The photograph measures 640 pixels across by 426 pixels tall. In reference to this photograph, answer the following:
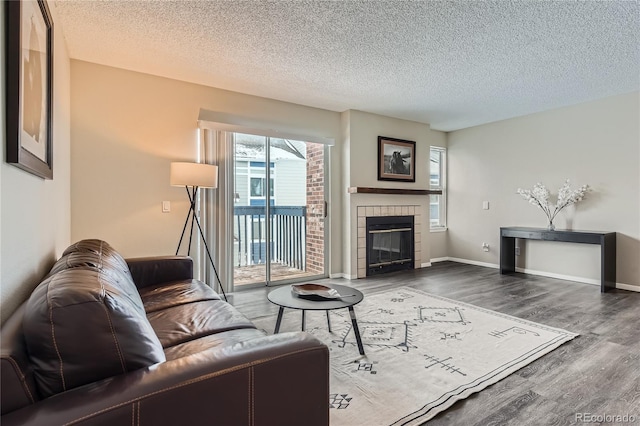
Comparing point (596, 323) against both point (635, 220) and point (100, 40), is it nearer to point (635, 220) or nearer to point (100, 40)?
point (635, 220)

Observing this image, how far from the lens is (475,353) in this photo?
2459 mm

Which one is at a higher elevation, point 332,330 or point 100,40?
point 100,40

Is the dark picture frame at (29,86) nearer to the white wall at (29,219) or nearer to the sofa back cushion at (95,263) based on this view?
the white wall at (29,219)

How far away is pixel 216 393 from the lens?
0.98 m

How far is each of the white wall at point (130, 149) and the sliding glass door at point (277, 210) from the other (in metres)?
0.66

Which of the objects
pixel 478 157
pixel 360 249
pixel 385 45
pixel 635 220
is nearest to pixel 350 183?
pixel 360 249

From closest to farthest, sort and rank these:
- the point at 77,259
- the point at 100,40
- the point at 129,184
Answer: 1. the point at 77,259
2. the point at 100,40
3. the point at 129,184

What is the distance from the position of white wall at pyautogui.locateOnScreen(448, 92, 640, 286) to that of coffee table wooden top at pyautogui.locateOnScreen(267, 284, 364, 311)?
3982mm

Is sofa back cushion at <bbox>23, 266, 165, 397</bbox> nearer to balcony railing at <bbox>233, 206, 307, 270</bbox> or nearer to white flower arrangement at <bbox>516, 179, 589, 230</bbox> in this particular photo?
balcony railing at <bbox>233, 206, 307, 270</bbox>

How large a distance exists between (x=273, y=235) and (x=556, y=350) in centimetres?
324

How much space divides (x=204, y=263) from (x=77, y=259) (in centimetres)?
237

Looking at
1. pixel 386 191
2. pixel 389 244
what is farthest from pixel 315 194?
pixel 389 244

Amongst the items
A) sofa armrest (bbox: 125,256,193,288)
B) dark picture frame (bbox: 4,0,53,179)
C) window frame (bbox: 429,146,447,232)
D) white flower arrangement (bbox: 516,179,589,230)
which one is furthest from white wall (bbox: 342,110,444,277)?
dark picture frame (bbox: 4,0,53,179)

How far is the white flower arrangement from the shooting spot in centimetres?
460
